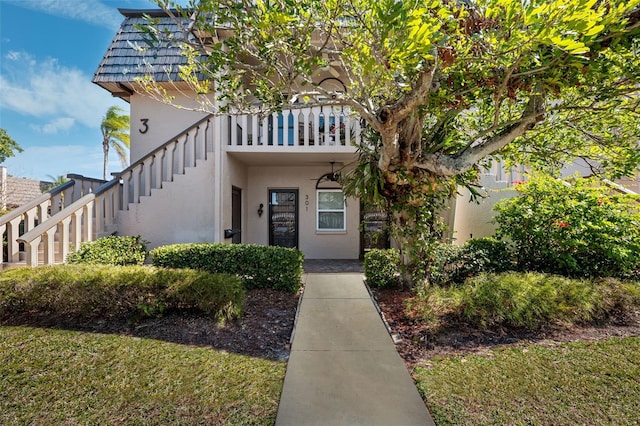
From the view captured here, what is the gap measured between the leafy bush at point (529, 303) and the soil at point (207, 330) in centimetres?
200

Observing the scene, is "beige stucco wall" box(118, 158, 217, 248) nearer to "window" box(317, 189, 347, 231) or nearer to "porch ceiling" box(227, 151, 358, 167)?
"porch ceiling" box(227, 151, 358, 167)

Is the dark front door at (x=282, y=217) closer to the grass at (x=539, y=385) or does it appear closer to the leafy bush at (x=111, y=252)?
the leafy bush at (x=111, y=252)

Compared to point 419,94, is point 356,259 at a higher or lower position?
lower

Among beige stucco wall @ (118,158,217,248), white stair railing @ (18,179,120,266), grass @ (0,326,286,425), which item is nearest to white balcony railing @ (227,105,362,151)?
beige stucco wall @ (118,158,217,248)

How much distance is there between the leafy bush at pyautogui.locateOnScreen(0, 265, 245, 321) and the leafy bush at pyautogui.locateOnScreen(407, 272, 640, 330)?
2910 millimetres

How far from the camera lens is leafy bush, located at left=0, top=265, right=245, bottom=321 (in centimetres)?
402

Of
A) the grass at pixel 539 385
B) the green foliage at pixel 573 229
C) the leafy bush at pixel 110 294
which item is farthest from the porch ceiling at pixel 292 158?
the grass at pixel 539 385

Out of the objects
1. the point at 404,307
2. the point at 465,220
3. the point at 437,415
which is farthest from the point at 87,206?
the point at 465,220

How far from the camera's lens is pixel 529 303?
404 cm

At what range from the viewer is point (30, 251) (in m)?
5.52

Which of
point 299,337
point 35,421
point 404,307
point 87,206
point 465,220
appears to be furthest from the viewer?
point 465,220

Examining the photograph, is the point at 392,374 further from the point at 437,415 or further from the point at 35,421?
the point at 35,421

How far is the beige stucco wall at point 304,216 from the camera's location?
31.4 feet

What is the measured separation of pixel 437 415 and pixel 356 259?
271 inches
